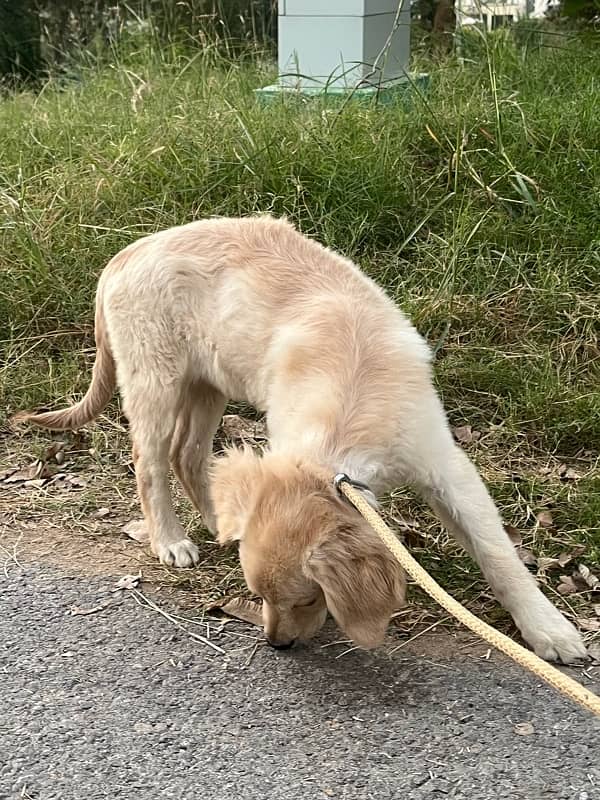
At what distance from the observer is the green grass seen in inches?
170

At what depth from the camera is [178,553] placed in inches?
131

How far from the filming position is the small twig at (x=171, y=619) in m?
2.85

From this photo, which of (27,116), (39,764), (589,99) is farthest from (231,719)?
(27,116)

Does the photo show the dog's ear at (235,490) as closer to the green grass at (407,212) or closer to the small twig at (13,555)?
the small twig at (13,555)

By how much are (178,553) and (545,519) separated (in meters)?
1.39

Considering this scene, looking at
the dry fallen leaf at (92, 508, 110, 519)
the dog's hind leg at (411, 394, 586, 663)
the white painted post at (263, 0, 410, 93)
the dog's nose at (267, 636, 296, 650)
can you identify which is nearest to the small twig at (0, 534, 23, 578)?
the dry fallen leaf at (92, 508, 110, 519)

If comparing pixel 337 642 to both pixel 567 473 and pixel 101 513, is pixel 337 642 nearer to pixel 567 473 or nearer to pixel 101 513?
pixel 101 513

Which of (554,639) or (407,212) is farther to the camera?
(407,212)

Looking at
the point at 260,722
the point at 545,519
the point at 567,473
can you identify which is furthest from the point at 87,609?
the point at 567,473

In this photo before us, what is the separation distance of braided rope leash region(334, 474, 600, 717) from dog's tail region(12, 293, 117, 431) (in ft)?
4.94

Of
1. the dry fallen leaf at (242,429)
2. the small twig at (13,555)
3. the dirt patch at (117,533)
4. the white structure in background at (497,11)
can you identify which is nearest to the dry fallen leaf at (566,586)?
the dirt patch at (117,533)

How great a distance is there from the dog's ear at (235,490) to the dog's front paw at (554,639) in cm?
96

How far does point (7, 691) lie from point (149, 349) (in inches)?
49.8

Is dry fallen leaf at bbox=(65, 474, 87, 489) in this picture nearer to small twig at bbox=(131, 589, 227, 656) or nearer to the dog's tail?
the dog's tail
